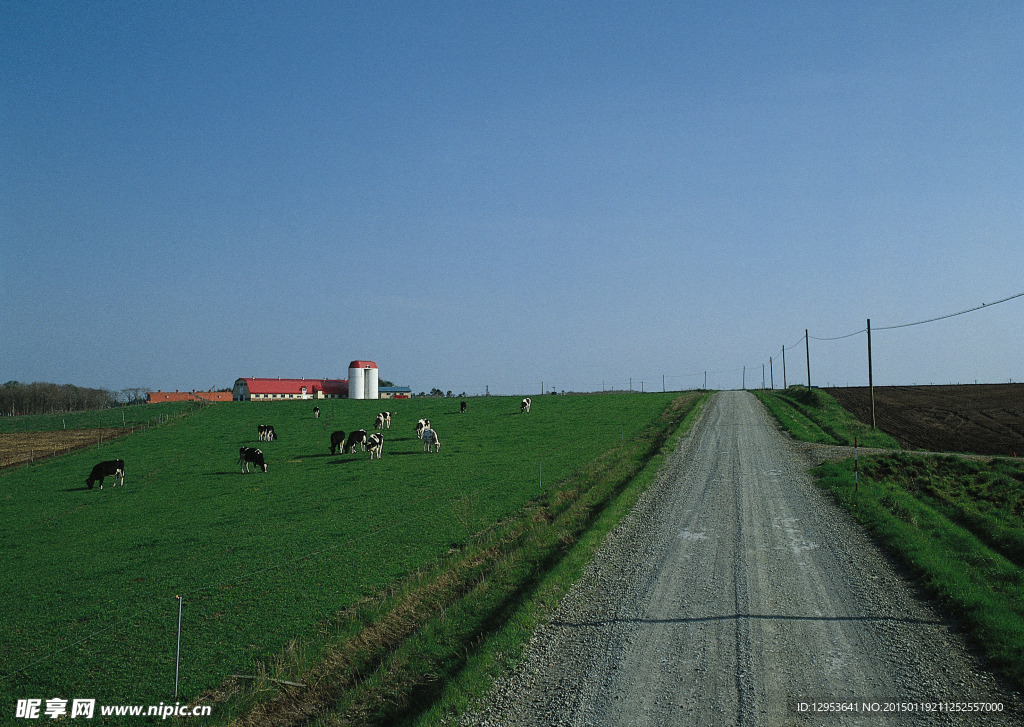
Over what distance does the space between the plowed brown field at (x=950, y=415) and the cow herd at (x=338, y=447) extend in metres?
33.2

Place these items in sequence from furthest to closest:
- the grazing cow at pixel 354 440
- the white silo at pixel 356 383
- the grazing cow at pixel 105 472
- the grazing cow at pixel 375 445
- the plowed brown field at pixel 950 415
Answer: the white silo at pixel 356 383 < the plowed brown field at pixel 950 415 < the grazing cow at pixel 354 440 < the grazing cow at pixel 375 445 < the grazing cow at pixel 105 472

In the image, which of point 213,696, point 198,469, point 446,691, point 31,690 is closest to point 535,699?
point 446,691

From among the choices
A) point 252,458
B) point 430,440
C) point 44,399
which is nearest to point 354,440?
point 430,440

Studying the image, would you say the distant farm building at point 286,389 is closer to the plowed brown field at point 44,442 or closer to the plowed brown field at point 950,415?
the plowed brown field at point 44,442

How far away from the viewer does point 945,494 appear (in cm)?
2422

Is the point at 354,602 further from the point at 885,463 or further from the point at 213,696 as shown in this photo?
the point at 885,463

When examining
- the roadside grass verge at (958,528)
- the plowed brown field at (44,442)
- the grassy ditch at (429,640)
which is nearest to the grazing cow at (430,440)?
the grassy ditch at (429,640)

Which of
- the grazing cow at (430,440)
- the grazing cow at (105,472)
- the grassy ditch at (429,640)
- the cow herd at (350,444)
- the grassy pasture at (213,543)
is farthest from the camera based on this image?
the grazing cow at (430,440)

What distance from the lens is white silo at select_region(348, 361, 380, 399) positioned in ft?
352

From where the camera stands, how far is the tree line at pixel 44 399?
133625 mm

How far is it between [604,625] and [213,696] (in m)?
6.54

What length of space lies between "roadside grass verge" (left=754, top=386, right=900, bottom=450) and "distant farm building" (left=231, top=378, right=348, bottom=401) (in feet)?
276

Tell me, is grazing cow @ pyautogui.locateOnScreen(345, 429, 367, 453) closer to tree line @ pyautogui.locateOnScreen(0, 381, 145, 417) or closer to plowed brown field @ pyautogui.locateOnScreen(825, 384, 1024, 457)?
plowed brown field @ pyautogui.locateOnScreen(825, 384, 1024, 457)

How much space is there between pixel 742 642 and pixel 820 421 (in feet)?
151
